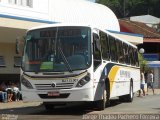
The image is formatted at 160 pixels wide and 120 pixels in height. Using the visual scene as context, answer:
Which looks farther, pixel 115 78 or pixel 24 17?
pixel 24 17

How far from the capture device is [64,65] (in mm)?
16062

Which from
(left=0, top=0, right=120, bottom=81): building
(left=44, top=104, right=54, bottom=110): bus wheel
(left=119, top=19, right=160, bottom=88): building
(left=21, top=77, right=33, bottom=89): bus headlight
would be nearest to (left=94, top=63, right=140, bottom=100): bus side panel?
(left=21, top=77, right=33, bottom=89): bus headlight

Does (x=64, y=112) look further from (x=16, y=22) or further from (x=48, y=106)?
(x=16, y=22)

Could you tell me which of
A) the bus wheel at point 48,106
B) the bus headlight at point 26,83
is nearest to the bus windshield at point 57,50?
the bus headlight at point 26,83

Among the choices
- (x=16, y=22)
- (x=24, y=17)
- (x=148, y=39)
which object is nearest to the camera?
(x=16, y=22)

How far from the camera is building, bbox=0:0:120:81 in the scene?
23783 millimetres

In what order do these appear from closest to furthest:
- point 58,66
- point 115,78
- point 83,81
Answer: point 83,81
point 58,66
point 115,78

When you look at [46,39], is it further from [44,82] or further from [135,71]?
[135,71]

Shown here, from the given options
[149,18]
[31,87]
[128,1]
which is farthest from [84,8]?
[128,1]

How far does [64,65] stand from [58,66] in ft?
0.71

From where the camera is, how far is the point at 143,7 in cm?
9738

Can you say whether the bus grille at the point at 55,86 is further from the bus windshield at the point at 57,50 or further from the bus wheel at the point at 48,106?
the bus wheel at the point at 48,106

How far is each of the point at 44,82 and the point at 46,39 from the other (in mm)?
1587

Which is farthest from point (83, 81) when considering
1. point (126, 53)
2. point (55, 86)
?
point (126, 53)
